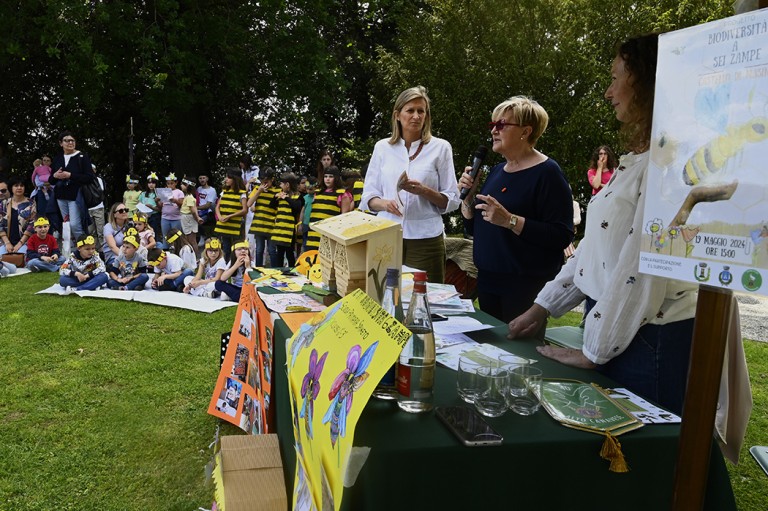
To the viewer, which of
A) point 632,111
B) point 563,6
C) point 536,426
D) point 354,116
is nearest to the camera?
point 536,426

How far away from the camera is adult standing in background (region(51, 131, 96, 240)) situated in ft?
29.9

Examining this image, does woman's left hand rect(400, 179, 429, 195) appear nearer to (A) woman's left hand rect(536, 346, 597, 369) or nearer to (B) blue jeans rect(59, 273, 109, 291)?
(A) woman's left hand rect(536, 346, 597, 369)

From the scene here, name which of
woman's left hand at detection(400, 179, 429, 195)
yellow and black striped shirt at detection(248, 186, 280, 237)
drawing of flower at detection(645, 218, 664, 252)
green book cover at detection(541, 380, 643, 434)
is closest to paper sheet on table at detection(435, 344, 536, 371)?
green book cover at detection(541, 380, 643, 434)

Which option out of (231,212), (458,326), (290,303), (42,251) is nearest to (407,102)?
(290,303)

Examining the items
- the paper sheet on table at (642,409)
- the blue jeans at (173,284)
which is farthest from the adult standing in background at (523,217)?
the blue jeans at (173,284)

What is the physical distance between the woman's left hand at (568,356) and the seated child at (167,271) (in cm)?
617

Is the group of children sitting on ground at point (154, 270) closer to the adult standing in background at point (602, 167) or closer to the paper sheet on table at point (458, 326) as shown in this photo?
the adult standing in background at point (602, 167)

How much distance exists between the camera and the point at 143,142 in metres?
17.2

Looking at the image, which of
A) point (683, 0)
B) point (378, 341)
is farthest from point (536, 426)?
point (683, 0)

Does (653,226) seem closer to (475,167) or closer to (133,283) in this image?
(475,167)

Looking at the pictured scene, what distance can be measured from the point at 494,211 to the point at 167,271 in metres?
6.07

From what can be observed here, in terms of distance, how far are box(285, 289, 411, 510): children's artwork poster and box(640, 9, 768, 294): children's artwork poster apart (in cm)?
57

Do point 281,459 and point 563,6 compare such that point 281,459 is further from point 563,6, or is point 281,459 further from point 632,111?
point 563,6

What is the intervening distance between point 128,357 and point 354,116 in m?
15.9
